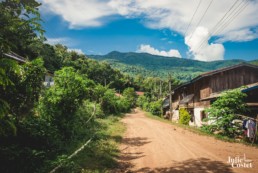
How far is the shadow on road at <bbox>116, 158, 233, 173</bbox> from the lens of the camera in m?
7.97

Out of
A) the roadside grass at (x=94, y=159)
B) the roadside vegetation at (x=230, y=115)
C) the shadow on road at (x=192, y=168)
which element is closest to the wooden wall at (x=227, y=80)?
the roadside vegetation at (x=230, y=115)

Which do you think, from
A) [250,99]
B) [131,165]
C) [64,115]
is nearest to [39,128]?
[64,115]

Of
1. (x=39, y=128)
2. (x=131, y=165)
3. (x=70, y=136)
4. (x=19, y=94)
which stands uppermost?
(x=19, y=94)

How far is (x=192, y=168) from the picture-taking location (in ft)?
27.0

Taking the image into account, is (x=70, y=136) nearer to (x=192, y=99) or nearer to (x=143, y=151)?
(x=143, y=151)

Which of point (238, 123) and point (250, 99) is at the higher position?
point (250, 99)

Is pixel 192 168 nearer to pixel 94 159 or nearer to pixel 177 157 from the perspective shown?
pixel 177 157

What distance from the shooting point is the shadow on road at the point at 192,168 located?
7.97 meters

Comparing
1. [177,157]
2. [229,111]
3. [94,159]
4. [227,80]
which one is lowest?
[94,159]

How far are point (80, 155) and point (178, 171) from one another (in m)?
4.49

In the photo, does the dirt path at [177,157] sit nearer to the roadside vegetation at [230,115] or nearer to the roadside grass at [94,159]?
the roadside grass at [94,159]

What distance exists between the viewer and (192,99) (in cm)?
3031

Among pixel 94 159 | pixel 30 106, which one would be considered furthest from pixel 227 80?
pixel 30 106

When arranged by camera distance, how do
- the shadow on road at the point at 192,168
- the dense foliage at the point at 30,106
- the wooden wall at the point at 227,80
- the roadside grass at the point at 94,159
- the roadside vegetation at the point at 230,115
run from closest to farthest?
the dense foliage at the point at 30,106 → the roadside grass at the point at 94,159 → the shadow on road at the point at 192,168 → the roadside vegetation at the point at 230,115 → the wooden wall at the point at 227,80
